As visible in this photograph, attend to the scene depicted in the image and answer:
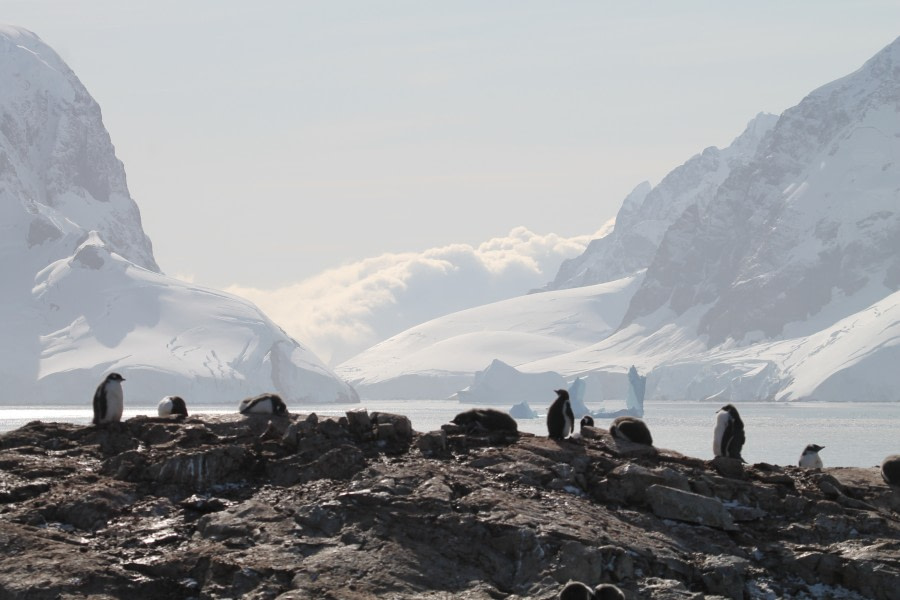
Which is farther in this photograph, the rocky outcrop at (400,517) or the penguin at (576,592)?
the rocky outcrop at (400,517)

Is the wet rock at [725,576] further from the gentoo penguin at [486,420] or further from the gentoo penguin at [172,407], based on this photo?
the gentoo penguin at [172,407]

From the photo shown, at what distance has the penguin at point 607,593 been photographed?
16844 millimetres

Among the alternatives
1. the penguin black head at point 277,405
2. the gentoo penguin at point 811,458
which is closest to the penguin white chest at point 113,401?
the penguin black head at point 277,405

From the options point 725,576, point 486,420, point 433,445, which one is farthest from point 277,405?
point 725,576

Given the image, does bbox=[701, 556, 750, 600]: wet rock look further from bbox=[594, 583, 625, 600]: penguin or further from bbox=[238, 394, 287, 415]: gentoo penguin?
bbox=[238, 394, 287, 415]: gentoo penguin

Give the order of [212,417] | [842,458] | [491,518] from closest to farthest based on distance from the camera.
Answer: [491,518], [212,417], [842,458]

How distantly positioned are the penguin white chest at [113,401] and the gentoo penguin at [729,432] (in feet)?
37.3

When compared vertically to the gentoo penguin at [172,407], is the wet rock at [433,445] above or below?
below

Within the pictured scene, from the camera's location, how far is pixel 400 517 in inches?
760

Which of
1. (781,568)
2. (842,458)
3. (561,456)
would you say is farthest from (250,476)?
(842,458)

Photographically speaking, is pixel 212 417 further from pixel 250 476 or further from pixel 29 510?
pixel 29 510

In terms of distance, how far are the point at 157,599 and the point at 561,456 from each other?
23.4ft

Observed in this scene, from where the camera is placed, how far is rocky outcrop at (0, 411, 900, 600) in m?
18.2

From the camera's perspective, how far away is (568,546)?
18.6 m
